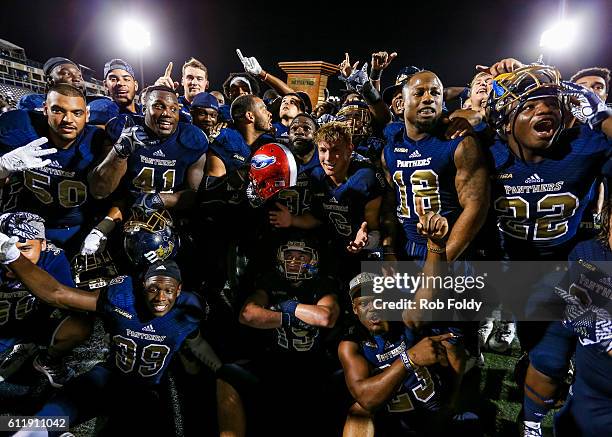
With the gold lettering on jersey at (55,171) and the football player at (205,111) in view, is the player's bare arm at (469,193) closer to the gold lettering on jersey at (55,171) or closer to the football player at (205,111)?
the football player at (205,111)

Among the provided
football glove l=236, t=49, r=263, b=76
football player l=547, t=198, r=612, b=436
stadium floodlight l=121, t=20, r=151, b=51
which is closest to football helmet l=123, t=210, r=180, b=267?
football player l=547, t=198, r=612, b=436

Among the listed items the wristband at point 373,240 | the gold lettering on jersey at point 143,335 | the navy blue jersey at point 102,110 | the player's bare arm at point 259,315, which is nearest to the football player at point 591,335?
the wristband at point 373,240

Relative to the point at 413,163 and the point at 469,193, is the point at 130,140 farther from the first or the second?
the point at 469,193

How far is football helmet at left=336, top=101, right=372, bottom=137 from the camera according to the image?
500cm

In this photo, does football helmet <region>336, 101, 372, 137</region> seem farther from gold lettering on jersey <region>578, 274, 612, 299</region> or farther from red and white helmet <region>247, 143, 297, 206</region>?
gold lettering on jersey <region>578, 274, 612, 299</region>

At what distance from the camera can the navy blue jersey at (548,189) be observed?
2.96 meters

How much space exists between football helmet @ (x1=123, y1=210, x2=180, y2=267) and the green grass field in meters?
3.16

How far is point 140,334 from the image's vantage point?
3.09 meters

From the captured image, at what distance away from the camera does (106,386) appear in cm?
300

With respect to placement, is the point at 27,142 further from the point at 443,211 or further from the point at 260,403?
the point at 443,211

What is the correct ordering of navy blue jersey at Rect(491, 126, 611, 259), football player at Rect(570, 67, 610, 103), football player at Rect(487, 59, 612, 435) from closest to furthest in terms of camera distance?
1. football player at Rect(487, 59, 612, 435)
2. navy blue jersey at Rect(491, 126, 611, 259)
3. football player at Rect(570, 67, 610, 103)

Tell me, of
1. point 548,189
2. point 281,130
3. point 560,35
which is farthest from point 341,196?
point 560,35

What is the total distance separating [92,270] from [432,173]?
375cm

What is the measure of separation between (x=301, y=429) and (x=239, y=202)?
2.34 metres
